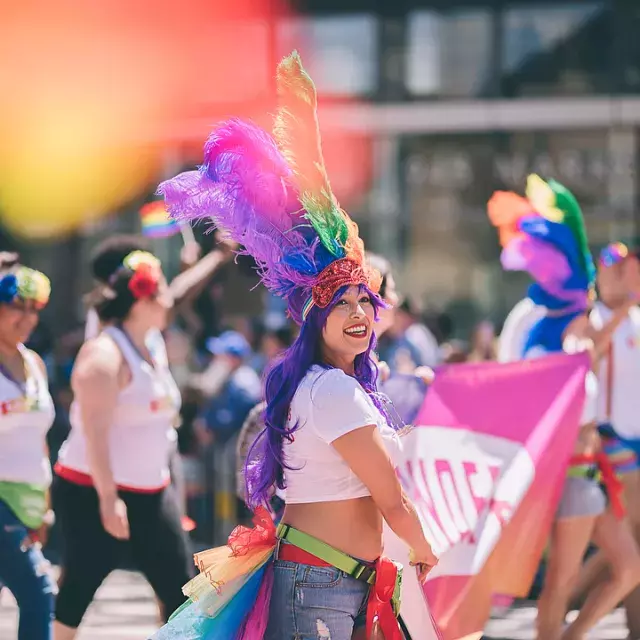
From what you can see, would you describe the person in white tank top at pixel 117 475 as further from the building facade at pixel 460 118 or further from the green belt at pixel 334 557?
the building facade at pixel 460 118

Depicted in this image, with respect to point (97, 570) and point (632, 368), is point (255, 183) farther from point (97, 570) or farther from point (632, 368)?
point (632, 368)

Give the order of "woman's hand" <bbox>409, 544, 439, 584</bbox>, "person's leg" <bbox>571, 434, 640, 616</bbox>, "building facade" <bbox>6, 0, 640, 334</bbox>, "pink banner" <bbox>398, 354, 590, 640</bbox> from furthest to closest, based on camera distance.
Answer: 1. "building facade" <bbox>6, 0, 640, 334</bbox>
2. "person's leg" <bbox>571, 434, 640, 616</bbox>
3. "pink banner" <bbox>398, 354, 590, 640</bbox>
4. "woman's hand" <bbox>409, 544, 439, 584</bbox>

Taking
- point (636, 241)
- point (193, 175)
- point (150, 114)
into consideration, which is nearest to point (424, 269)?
point (636, 241)

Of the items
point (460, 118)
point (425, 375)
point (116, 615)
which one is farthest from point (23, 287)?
point (460, 118)

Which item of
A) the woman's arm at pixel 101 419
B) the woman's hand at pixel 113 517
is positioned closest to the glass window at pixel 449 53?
the woman's arm at pixel 101 419

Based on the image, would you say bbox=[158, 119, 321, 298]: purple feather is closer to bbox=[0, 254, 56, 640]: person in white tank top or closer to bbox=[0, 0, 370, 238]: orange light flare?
bbox=[0, 254, 56, 640]: person in white tank top

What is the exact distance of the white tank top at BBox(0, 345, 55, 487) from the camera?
583 centimetres

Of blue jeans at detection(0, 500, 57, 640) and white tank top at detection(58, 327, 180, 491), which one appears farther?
white tank top at detection(58, 327, 180, 491)

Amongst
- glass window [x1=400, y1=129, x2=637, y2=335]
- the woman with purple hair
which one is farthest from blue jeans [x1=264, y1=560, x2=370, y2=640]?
glass window [x1=400, y1=129, x2=637, y2=335]

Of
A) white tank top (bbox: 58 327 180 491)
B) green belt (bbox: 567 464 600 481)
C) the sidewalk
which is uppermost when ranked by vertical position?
white tank top (bbox: 58 327 180 491)

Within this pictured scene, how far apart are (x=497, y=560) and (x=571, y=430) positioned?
0.80 metres

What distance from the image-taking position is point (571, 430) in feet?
20.6

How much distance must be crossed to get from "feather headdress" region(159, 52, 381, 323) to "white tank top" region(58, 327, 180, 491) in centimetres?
192

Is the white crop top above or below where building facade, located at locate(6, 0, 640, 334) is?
above
